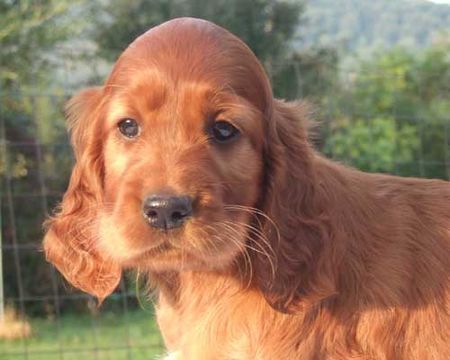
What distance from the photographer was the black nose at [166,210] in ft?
9.26

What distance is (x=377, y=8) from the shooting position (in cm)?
1142

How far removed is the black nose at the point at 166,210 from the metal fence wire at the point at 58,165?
6260 millimetres

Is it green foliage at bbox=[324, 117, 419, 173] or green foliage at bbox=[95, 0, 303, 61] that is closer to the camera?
green foliage at bbox=[324, 117, 419, 173]

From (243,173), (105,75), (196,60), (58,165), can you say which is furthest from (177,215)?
(105,75)

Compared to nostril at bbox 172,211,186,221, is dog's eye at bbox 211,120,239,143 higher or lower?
higher

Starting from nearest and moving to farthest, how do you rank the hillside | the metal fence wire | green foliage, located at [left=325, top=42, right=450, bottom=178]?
the metal fence wire < green foliage, located at [left=325, top=42, right=450, bottom=178] < the hillside

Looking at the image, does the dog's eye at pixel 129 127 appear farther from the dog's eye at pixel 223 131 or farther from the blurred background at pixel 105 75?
the blurred background at pixel 105 75

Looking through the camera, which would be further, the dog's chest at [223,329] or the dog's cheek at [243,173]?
the dog's chest at [223,329]

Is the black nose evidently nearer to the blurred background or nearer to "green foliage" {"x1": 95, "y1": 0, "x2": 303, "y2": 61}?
the blurred background

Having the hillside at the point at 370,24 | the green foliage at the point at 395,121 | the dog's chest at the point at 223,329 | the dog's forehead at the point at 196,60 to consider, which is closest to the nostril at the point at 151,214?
the dog's forehead at the point at 196,60

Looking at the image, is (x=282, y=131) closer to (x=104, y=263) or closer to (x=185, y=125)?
(x=185, y=125)

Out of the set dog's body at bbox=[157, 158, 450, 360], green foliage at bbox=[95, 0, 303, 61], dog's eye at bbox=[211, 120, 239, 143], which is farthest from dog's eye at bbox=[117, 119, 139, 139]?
green foliage at bbox=[95, 0, 303, 61]

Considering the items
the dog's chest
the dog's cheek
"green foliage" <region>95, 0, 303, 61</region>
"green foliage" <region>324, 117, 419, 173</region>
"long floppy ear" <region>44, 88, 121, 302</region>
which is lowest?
"green foliage" <region>324, 117, 419, 173</region>

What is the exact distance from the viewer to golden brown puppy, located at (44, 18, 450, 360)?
3045mm
